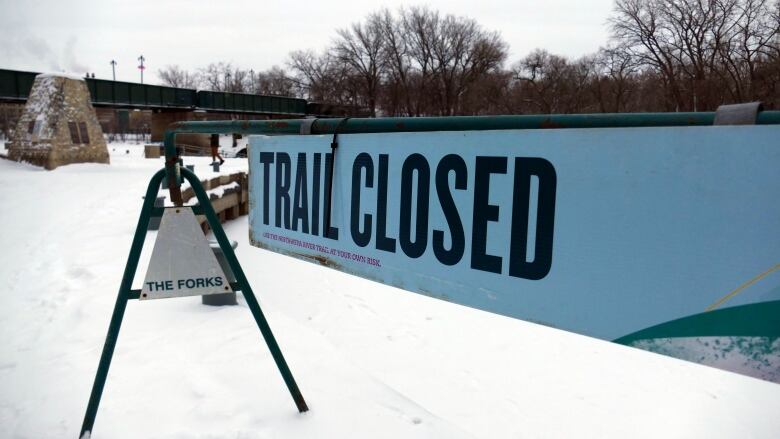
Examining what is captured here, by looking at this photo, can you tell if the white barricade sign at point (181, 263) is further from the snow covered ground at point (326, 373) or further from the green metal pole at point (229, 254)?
the snow covered ground at point (326, 373)

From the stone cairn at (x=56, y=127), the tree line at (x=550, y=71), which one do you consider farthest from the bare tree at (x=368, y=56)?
the stone cairn at (x=56, y=127)

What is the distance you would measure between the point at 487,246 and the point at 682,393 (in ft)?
12.3

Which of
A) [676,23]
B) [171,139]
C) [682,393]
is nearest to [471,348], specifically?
[682,393]

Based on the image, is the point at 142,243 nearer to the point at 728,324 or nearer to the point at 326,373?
the point at 326,373

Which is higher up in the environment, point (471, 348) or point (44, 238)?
point (44, 238)

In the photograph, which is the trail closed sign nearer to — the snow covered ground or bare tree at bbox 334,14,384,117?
the snow covered ground

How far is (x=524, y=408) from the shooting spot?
404 cm

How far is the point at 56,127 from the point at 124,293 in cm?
2036

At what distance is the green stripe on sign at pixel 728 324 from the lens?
127 centimetres

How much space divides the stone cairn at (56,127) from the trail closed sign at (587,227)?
20696mm

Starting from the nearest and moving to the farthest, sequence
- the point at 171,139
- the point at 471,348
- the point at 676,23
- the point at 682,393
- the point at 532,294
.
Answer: the point at 532,294 < the point at 171,139 < the point at 682,393 < the point at 471,348 < the point at 676,23

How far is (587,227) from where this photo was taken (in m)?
1.53

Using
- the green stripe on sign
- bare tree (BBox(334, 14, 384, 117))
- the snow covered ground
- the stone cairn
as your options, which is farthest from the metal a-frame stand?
bare tree (BBox(334, 14, 384, 117))

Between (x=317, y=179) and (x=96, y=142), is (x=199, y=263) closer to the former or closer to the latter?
(x=317, y=179)
